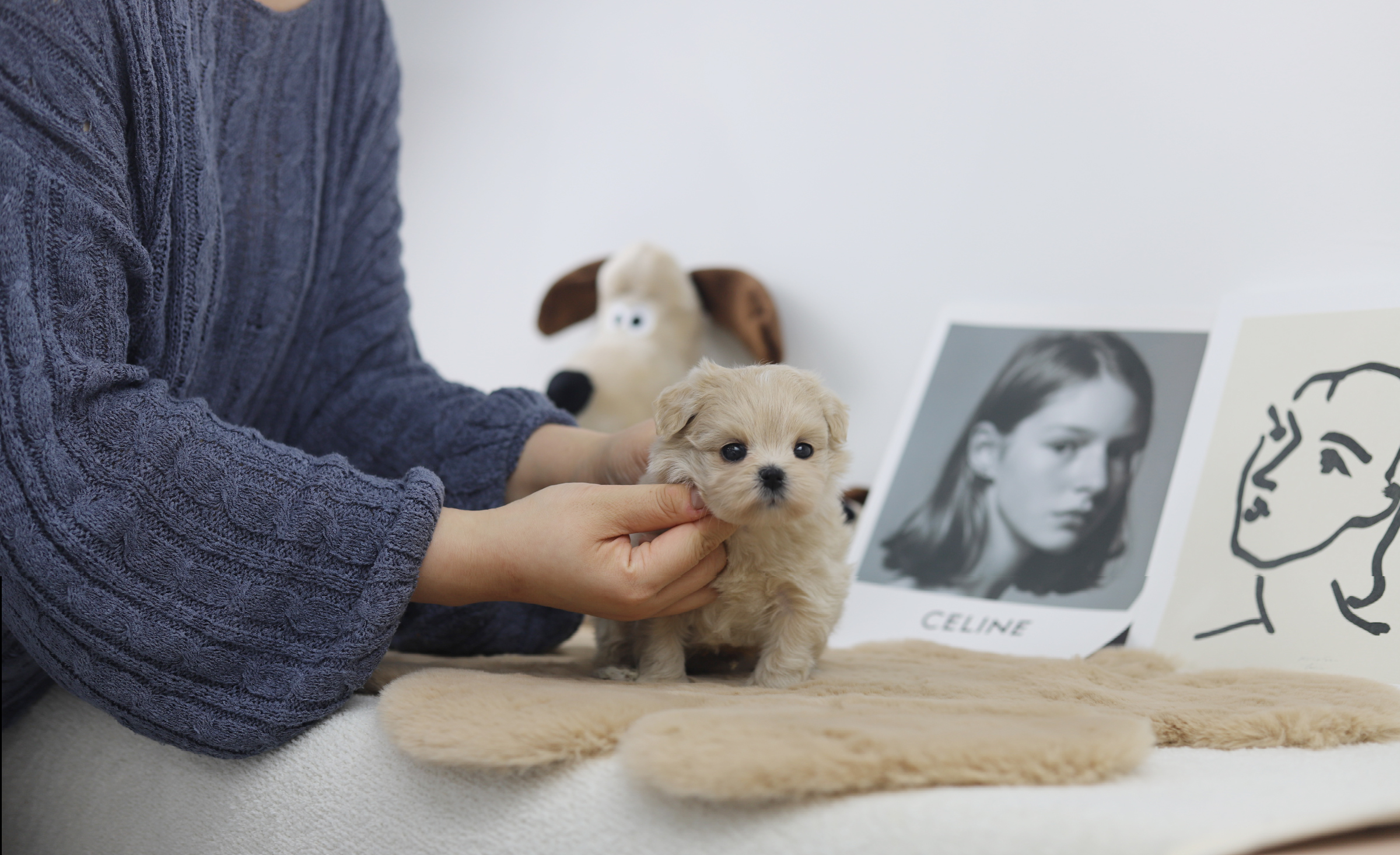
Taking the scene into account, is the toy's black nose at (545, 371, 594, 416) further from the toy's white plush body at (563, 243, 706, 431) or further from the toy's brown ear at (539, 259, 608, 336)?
the toy's brown ear at (539, 259, 608, 336)

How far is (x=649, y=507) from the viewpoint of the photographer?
77cm

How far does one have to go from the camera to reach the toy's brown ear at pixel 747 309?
1573 millimetres

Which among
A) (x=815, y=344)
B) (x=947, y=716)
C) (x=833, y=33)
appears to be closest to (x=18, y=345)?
(x=947, y=716)

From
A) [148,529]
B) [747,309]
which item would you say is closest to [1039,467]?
[747,309]

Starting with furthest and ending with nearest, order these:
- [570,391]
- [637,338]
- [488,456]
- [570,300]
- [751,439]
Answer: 1. [570,300]
2. [637,338]
3. [570,391]
4. [488,456]
5. [751,439]

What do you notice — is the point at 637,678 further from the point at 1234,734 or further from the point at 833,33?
the point at 833,33

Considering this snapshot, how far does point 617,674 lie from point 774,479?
26cm

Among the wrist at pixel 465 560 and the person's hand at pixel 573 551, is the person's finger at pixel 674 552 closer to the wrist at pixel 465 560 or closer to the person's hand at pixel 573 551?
the person's hand at pixel 573 551

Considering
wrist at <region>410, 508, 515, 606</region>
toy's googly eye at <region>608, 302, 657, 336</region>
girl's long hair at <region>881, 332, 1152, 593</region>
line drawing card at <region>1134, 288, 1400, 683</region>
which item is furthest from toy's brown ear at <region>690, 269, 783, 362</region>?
wrist at <region>410, 508, 515, 606</region>

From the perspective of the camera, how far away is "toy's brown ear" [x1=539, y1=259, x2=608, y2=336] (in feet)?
5.64

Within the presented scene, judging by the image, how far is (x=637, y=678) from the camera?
879 mm

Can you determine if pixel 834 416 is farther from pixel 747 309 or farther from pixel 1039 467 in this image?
pixel 747 309

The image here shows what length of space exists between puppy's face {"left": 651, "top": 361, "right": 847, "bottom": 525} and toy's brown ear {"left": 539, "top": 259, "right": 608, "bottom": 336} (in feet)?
2.92

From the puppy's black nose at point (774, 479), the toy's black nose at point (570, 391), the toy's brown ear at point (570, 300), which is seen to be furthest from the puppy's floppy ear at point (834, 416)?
the toy's brown ear at point (570, 300)
